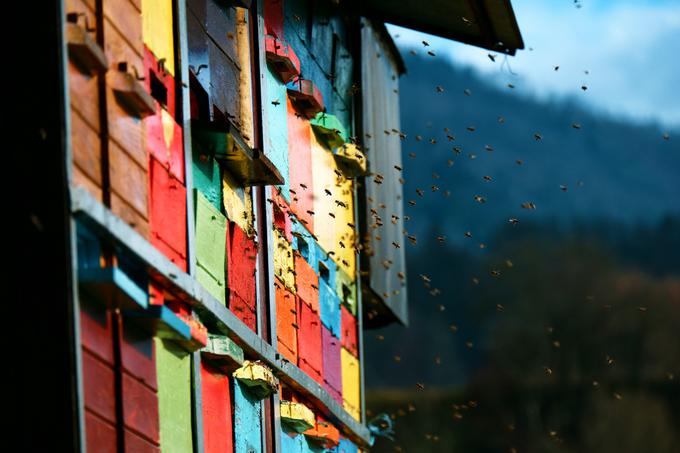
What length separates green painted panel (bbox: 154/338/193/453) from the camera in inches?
498

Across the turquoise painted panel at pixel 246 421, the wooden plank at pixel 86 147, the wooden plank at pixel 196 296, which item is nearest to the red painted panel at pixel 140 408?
the wooden plank at pixel 196 296

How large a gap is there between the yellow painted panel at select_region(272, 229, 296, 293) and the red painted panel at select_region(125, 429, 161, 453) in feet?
14.7

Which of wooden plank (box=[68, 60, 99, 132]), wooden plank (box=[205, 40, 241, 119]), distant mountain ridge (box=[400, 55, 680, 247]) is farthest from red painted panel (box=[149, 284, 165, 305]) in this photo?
distant mountain ridge (box=[400, 55, 680, 247])

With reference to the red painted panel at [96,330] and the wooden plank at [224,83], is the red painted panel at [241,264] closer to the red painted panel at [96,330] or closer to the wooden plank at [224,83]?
the wooden plank at [224,83]

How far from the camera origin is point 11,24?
36.7ft

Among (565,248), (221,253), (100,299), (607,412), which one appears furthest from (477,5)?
(565,248)

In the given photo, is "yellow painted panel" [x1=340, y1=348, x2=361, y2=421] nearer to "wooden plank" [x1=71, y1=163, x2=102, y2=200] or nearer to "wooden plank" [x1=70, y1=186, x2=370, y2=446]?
"wooden plank" [x1=70, y1=186, x2=370, y2=446]

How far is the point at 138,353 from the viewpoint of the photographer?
1211 centimetres

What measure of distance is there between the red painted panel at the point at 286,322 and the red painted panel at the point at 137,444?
169 inches

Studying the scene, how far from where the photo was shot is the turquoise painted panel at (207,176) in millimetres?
14242

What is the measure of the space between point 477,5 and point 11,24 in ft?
30.2

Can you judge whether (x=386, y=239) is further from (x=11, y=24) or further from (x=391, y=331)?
(x=391, y=331)

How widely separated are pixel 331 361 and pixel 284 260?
2446 millimetres

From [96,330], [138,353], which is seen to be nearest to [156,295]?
[138,353]
